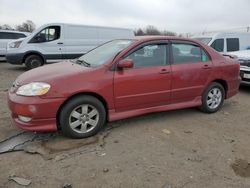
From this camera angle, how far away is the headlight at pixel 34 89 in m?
3.90

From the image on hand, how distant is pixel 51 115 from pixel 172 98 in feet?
7.26

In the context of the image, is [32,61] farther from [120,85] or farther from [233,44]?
[233,44]

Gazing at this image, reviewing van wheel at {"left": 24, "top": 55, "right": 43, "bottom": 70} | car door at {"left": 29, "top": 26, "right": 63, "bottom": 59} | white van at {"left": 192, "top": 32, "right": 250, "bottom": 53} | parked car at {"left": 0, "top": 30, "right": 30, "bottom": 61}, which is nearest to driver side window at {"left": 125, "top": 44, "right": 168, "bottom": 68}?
white van at {"left": 192, "top": 32, "right": 250, "bottom": 53}

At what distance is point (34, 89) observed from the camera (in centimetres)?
393

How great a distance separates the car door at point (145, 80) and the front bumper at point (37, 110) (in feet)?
3.30

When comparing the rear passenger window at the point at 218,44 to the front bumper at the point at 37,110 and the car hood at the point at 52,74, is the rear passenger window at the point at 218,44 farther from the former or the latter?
the front bumper at the point at 37,110

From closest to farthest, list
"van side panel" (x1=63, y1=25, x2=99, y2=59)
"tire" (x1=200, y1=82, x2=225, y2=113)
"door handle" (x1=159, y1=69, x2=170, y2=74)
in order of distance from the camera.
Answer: "door handle" (x1=159, y1=69, x2=170, y2=74) < "tire" (x1=200, y1=82, x2=225, y2=113) < "van side panel" (x1=63, y1=25, x2=99, y2=59)

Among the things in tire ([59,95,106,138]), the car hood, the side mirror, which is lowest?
tire ([59,95,106,138])

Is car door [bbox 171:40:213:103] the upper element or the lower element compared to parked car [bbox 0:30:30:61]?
lower

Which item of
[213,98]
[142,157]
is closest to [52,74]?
[142,157]

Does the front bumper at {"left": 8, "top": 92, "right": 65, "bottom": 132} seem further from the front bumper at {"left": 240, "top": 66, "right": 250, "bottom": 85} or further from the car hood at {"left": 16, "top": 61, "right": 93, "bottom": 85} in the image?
the front bumper at {"left": 240, "top": 66, "right": 250, "bottom": 85}

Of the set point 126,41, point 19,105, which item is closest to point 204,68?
point 126,41

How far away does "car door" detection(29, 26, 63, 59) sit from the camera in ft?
36.4

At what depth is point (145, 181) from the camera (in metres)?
3.13
